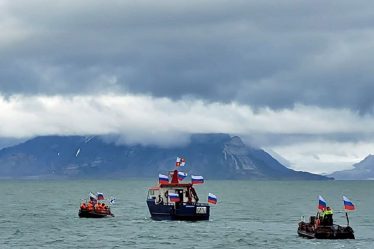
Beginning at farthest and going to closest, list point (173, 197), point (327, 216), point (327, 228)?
point (173, 197), point (327, 228), point (327, 216)

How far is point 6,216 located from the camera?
162 metres

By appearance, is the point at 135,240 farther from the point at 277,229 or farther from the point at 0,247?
the point at 277,229

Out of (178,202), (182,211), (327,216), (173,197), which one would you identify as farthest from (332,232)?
(178,202)

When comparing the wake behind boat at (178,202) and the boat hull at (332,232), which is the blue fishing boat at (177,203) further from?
the boat hull at (332,232)

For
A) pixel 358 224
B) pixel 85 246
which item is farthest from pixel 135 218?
pixel 85 246

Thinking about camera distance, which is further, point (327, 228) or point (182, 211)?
point (182, 211)

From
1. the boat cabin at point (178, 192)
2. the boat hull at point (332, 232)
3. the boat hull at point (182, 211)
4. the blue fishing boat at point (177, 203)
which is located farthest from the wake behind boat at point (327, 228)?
the boat cabin at point (178, 192)

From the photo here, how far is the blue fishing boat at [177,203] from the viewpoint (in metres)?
130

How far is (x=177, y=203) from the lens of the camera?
131375 millimetres

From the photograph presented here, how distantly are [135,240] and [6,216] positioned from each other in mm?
59890

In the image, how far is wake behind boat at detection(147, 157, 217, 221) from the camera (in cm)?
12975

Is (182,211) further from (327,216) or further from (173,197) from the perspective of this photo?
(327,216)

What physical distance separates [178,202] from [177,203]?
211 millimetres

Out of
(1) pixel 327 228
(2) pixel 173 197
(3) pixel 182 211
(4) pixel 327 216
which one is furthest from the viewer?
(3) pixel 182 211
